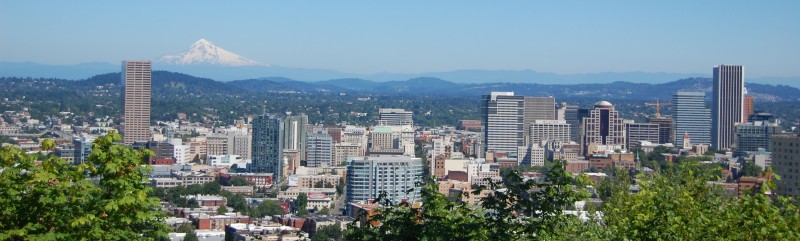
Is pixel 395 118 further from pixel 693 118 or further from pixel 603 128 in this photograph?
pixel 693 118

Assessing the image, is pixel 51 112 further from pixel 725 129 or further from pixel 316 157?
pixel 725 129

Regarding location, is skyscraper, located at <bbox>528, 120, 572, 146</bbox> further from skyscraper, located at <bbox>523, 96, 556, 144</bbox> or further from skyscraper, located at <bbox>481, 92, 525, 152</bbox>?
skyscraper, located at <bbox>523, 96, 556, 144</bbox>

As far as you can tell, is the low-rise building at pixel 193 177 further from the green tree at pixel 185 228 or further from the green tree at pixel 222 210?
the green tree at pixel 185 228

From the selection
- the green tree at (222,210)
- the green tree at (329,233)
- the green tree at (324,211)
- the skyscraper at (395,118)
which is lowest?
the green tree at (324,211)

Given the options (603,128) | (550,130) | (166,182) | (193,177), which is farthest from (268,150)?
(603,128)

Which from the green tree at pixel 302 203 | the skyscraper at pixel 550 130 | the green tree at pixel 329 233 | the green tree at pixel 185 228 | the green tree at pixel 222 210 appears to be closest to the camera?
the green tree at pixel 329 233

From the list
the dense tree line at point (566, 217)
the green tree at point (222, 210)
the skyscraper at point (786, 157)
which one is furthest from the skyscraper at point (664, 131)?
the dense tree line at point (566, 217)

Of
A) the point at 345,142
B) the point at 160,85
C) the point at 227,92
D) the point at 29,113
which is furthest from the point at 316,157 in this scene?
the point at 227,92

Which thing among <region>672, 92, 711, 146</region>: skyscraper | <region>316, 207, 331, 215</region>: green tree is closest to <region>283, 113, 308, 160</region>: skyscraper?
<region>316, 207, 331, 215</region>: green tree
